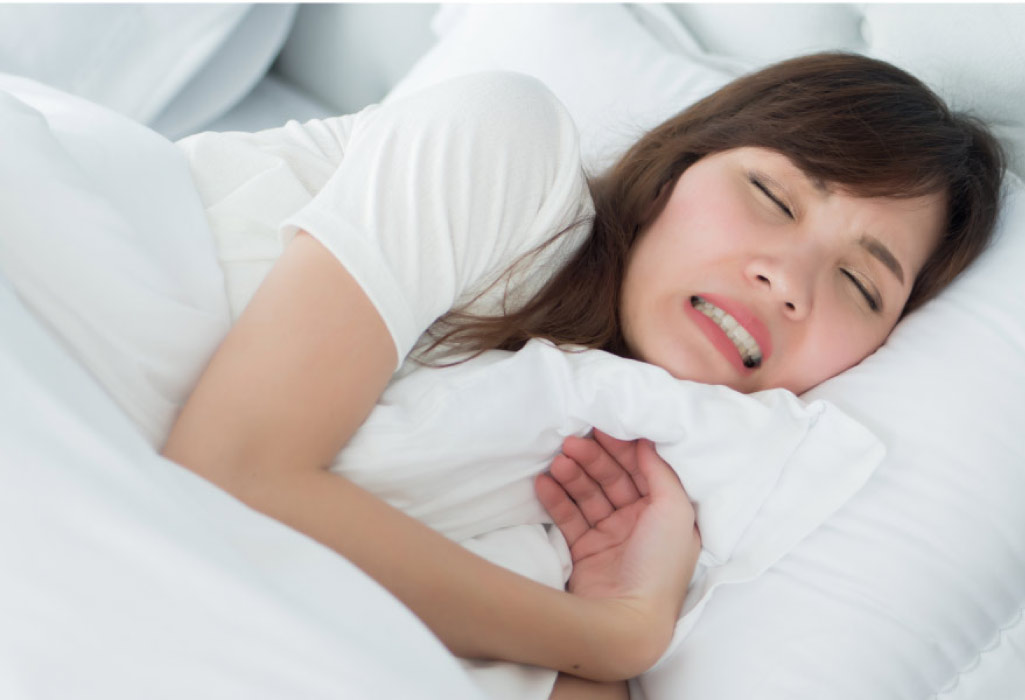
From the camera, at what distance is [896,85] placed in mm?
947

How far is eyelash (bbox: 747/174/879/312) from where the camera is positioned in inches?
34.9

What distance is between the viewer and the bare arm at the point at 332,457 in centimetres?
69

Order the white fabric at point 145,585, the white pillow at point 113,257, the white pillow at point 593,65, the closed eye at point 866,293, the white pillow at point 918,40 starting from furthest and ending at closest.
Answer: the white pillow at point 593,65
the white pillow at point 918,40
the closed eye at point 866,293
the white pillow at point 113,257
the white fabric at point 145,585

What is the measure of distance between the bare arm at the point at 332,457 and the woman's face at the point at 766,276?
28 centimetres

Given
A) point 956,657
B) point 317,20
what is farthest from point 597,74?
point 956,657

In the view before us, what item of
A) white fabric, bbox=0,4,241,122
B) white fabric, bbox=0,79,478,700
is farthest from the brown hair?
white fabric, bbox=0,4,241,122

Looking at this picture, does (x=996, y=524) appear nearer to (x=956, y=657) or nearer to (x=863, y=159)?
(x=956, y=657)

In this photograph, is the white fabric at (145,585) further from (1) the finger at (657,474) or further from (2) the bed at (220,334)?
(1) the finger at (657,474)

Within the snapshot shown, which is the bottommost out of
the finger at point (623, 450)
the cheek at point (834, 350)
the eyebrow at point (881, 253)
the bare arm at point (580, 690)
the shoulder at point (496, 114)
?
the bare arm at point (580, 690)

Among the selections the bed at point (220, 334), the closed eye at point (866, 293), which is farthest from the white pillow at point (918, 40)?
the closed eye at point (866, 293)

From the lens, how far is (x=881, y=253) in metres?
0.89

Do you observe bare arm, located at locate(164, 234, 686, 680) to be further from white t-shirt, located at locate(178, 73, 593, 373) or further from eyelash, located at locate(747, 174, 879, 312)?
eyelash, located at locate(747, 174, 879, 312)

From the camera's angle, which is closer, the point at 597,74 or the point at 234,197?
the point at 234,197

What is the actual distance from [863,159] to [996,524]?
1.19 ft
